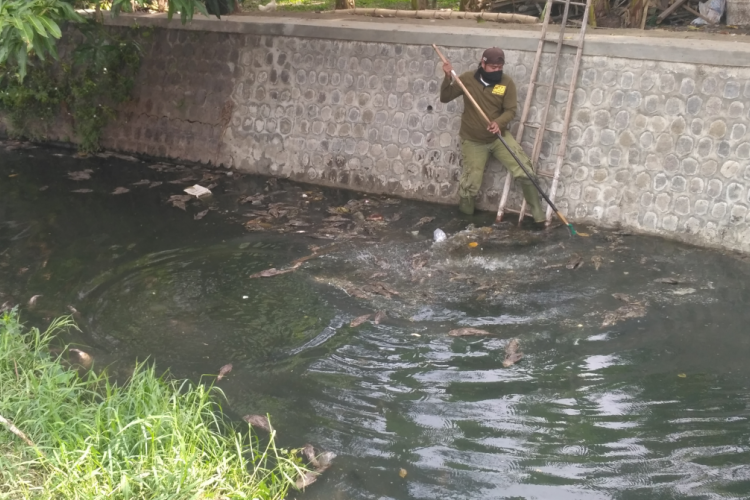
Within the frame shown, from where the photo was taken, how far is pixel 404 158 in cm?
1030

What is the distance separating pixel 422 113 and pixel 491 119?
4.43 feet

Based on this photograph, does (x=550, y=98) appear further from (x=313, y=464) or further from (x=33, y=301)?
(x=33, y=301)

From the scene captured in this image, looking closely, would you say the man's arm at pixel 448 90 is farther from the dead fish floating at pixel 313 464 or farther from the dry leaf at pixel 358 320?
the dead fish floating at pixel 313 464

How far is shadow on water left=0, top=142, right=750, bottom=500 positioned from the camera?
4.93 metres

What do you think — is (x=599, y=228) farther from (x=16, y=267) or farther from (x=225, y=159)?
(x=16, y=267)

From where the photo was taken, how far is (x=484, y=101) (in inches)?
354

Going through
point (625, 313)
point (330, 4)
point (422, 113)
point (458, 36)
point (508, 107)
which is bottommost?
point (625, 313)

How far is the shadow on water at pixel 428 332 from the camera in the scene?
4926 millimetres

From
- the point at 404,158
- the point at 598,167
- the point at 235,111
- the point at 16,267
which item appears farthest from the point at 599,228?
the point at 16,267

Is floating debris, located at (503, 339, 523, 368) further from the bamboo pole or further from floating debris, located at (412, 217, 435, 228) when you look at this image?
the bamboo pole

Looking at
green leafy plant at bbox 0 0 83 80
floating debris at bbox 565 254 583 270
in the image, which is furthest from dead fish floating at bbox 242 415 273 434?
floating debris at bbox 565 254 583 270

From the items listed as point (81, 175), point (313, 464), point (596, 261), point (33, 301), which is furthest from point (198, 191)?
point (313, 464)

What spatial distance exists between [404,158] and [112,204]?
14.1 ft

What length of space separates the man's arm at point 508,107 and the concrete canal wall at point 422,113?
0.47m
